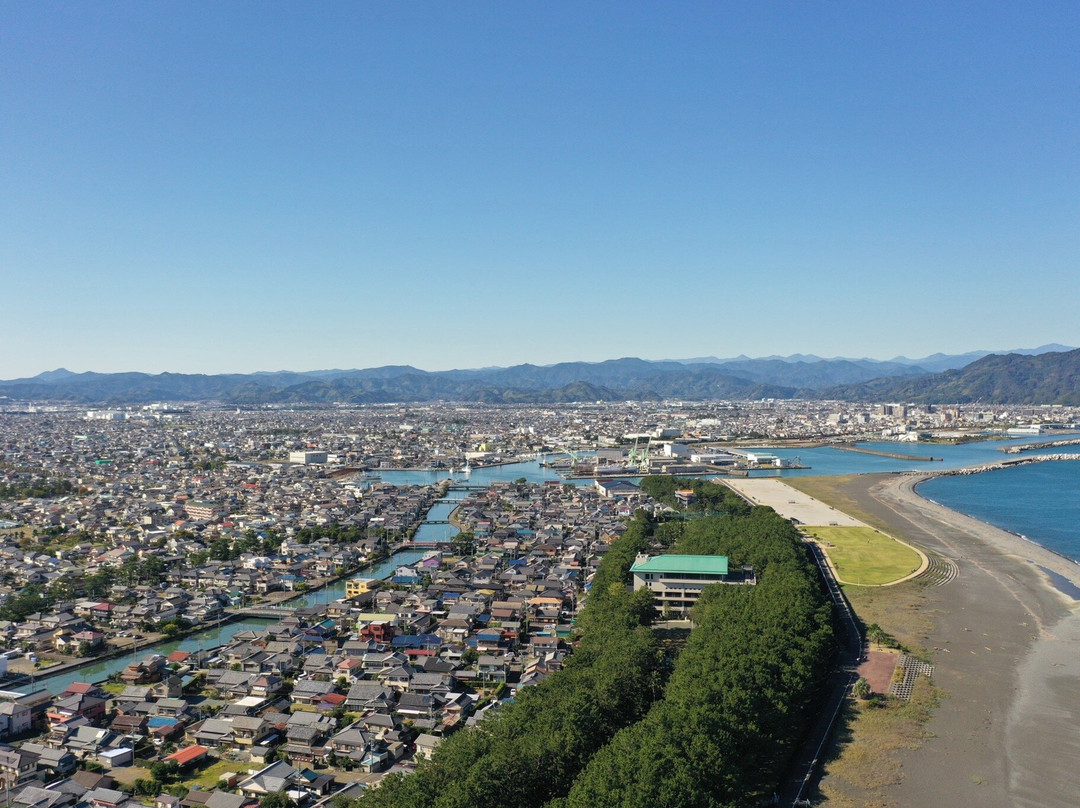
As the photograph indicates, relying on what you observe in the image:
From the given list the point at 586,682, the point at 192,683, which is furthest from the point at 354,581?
the point at 586,682

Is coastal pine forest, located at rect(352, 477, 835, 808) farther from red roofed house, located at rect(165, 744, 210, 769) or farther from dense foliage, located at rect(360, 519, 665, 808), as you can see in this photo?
red roofed house, located at rect(165, 744, 210, 769)

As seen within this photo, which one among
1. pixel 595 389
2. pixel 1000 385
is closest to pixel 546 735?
pixel 1000 385

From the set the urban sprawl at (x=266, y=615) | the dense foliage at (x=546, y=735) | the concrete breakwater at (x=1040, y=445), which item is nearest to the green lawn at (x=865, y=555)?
the urban sprawl at (x=266, y=615)

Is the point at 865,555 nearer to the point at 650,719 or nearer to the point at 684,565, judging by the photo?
the point at 684,565

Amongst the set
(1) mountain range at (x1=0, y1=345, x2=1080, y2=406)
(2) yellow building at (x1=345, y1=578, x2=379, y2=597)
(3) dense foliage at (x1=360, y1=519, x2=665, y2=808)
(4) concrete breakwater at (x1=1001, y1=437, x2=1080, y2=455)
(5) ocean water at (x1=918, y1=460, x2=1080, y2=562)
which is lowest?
(5) ocean water at (x1=918, y1=460, x2=1080, y2=562)

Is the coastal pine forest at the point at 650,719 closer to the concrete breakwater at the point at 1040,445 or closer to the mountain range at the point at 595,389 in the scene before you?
the concrete breakwater at the point at 1040,445

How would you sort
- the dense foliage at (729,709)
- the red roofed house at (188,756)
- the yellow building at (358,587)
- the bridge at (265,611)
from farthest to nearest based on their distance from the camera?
1. the yellow building at (358,587)
2. the bridge at (265,611)
3. the red roofed house at (188,756)
4. the dense foliage at (729,709)

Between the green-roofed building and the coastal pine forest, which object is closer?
the coastal pine forest

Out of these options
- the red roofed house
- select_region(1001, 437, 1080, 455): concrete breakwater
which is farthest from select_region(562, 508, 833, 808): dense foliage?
select_region(1001, 437, 1080, 455): concrete breakwater
